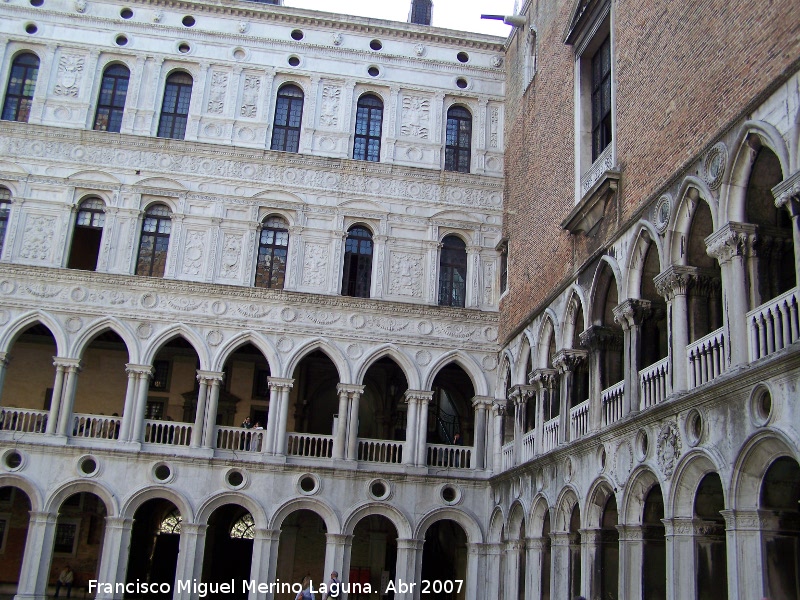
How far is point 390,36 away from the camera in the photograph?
26531mm

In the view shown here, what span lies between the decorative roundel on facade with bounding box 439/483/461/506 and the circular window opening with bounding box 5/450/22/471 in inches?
401

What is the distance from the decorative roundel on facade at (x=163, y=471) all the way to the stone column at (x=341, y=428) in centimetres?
396

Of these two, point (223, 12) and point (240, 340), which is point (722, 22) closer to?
point (240, 340)

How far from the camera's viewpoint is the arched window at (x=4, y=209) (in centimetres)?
2353

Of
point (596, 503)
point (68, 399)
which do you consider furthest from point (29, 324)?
point (596, 503)

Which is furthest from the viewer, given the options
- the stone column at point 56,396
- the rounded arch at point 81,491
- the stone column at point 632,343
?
the stone column at point 56,396

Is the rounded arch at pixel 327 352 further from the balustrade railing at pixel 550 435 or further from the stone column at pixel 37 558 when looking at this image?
the stone column at pixel 37 558

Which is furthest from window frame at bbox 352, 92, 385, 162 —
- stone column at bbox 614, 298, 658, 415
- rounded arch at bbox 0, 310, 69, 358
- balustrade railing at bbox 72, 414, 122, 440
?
stone column at bbox 614, 298, 658, 415

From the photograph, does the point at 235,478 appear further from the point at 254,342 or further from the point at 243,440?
the point at 254,342

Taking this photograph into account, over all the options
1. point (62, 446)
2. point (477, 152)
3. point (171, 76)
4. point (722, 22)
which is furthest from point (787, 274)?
point (171, 76)

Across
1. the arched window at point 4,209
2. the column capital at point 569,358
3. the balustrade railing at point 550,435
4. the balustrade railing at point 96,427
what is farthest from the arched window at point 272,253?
the column capital at point 569,358

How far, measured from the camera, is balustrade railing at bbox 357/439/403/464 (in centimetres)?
2342

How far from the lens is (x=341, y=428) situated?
75.9 ft

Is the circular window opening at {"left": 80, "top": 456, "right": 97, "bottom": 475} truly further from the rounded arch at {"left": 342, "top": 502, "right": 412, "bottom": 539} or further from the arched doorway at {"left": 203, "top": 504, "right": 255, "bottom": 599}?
the rounded arch at {"left": 342, "top": 502, "right": 412, "bottom": 539}
